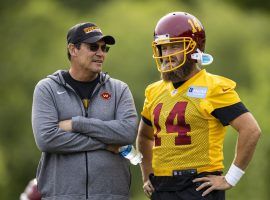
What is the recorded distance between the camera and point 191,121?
609 cm

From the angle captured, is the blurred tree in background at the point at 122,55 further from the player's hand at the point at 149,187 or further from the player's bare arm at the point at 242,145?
the player's bare arm at the point at 242,145

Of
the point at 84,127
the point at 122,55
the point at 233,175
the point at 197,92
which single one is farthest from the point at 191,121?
the point at 122,55

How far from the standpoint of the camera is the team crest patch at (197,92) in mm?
6078

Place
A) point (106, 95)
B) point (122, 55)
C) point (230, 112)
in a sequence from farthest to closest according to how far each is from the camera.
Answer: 1. point (122, 55)
2. point (106, 95)
3. point (230, 112)

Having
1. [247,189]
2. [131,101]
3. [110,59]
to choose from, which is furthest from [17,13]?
[131,101]

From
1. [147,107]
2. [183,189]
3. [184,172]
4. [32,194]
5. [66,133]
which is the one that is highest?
[147,107]

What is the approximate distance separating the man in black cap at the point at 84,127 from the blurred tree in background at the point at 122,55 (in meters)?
10.1

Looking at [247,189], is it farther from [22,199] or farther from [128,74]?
[22,199]

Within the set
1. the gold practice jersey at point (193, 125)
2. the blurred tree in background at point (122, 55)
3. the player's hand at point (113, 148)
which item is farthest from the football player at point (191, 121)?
the blurred tree in background at point (122, 55)

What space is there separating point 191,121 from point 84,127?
2.55 ft

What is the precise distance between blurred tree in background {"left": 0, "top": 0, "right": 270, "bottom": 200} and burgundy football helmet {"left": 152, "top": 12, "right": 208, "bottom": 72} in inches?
406

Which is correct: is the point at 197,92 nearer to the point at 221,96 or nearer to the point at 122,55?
the point at 221,96

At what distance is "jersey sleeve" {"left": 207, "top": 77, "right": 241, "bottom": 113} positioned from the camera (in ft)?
19.6

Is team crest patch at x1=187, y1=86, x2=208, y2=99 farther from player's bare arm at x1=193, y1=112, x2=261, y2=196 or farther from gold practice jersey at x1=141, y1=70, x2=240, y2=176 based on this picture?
player's bare arm at x1=193, y1=112, x2=261, y2=196
